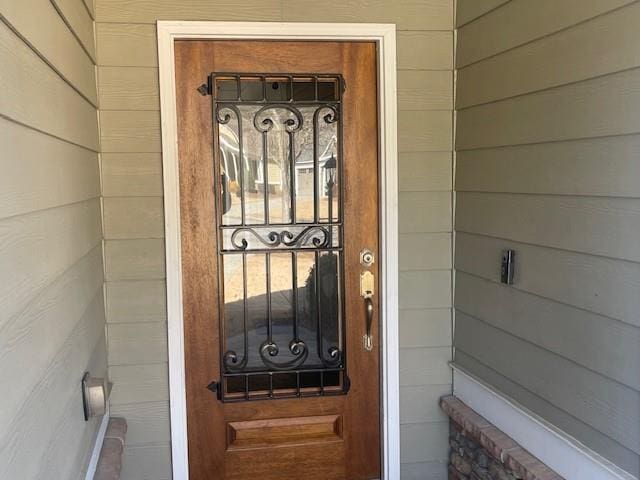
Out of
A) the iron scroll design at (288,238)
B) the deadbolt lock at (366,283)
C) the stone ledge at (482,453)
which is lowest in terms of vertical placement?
the stone ledge at (482,453)

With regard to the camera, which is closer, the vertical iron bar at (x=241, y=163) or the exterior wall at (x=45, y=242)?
the exterior wall at (x=45, y=242)

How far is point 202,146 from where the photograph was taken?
96.8 inches

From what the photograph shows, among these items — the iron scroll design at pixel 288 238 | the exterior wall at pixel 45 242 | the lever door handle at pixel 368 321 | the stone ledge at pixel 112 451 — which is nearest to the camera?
the exterior wall at pixel 45 242

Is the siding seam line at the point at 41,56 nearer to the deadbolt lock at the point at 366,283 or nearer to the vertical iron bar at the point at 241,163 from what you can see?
the vertical iron bar at the point at 241,163

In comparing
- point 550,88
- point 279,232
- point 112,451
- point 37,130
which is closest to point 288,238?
point 279,232

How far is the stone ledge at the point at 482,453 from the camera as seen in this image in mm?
2018

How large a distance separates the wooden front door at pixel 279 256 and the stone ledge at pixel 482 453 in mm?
356

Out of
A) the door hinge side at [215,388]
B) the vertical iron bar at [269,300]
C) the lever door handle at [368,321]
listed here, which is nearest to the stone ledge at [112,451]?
A: the door hinge side at [215,388]

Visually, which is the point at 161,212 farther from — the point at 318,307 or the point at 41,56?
the point at 41,56

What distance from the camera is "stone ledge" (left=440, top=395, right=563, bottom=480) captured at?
6.62ft

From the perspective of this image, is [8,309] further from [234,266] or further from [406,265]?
[406,265]

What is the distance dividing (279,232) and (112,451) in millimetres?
1049

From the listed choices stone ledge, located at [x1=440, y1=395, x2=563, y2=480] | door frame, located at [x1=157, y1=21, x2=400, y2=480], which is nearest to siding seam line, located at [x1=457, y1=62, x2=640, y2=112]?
door frame, located at [x1=157, y1=21, x2=400, y2=480]

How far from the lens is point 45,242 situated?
54.1 inches
